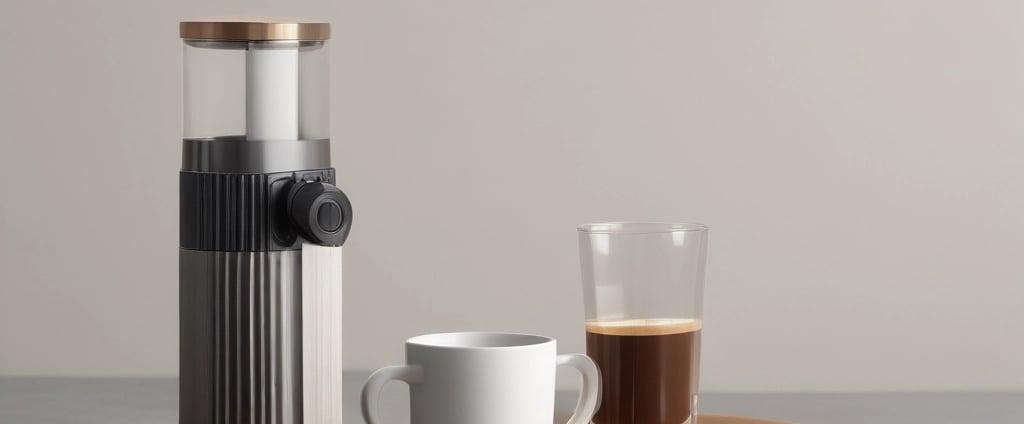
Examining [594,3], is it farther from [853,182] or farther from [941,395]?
[941,395]

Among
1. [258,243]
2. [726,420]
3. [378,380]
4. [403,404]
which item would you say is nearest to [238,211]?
[258,243]

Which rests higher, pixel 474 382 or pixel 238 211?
pixel 238 211

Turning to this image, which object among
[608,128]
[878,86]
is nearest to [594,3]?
[608,128]

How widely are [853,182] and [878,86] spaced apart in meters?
0.16

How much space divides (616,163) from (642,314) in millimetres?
1119

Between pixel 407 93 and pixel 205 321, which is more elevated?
pixel 407 93

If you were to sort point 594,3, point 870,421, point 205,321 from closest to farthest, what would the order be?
1. point 205,321
2. point 870,421
3. point 594,3

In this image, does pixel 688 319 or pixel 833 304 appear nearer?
pixel 688 319

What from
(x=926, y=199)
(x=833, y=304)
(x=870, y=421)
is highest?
(x=926, y=199)

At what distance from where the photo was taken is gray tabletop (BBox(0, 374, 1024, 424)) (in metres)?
1.77

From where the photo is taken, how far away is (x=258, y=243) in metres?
0.85

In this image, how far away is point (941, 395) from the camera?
6.54ft

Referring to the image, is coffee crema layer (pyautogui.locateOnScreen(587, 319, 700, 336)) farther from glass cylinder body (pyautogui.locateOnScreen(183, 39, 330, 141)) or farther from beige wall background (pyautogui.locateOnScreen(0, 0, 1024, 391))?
beige wall background (pyautogui.locateOnScreen(0, 0, 1024, 391))

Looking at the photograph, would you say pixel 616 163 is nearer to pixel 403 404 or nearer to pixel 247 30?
pixel 403 404
